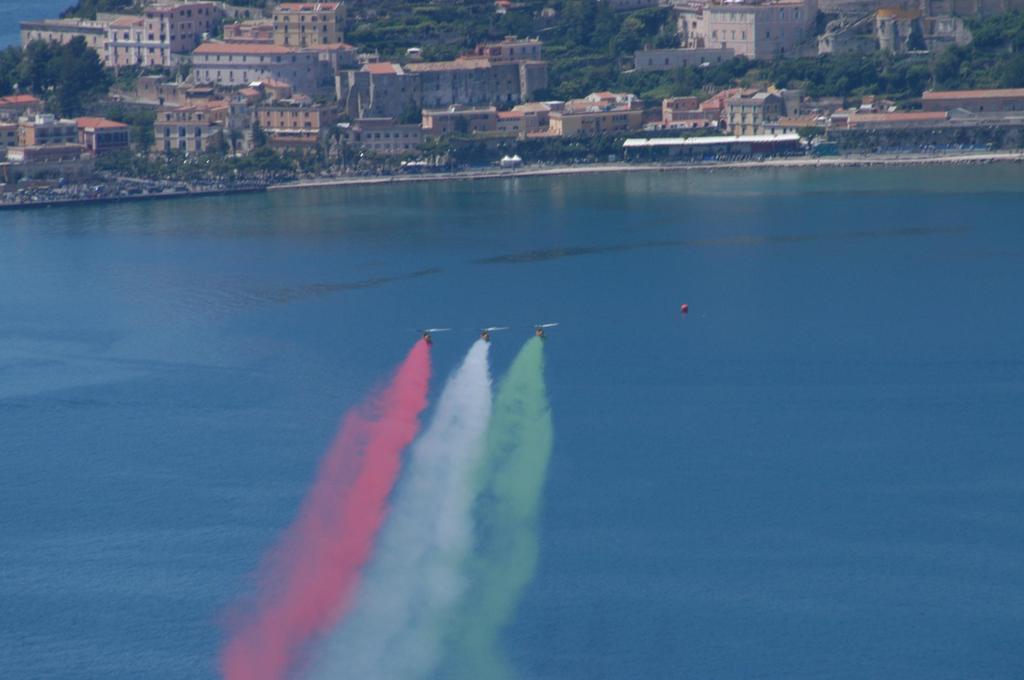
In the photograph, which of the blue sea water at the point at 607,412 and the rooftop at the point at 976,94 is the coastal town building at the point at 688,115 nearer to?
the rooftop at the point at 976,94

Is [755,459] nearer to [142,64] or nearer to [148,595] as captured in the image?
[148,595]

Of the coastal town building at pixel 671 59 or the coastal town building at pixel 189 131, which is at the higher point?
the coastal town building at pixel 671 59

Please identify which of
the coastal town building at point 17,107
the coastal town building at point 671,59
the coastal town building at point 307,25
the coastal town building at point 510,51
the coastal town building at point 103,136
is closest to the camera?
the coastal town building at point 103,136

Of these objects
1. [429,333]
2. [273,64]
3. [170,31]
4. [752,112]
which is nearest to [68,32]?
[170,31]

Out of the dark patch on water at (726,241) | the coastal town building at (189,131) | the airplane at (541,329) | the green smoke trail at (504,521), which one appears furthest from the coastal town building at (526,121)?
the green smoke trail at (504,521)

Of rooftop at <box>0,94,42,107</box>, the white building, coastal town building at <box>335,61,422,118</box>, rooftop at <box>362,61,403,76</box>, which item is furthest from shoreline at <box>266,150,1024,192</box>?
rooftop at <box>0,94,42,107</box>

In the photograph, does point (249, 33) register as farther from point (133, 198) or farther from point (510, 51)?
point (133, 198)

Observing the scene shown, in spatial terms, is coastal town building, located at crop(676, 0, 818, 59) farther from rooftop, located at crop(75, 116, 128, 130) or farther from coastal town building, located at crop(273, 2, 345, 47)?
rooftop, located at crop(75, 116, 128, 130)
